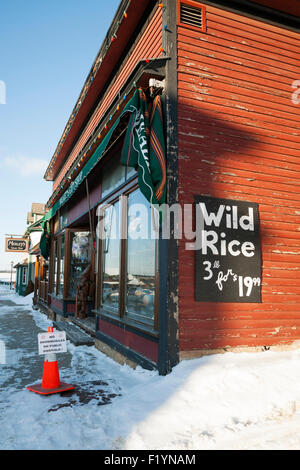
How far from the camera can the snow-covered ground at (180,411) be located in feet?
9.12

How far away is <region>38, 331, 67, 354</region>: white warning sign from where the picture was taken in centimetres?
423

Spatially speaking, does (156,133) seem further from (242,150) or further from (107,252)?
(107,252)

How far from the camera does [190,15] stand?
5.13 m

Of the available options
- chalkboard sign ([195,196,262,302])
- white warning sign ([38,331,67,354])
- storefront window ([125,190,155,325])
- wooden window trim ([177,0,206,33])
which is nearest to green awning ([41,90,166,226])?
chalkboard sign ([195,196,262,302])

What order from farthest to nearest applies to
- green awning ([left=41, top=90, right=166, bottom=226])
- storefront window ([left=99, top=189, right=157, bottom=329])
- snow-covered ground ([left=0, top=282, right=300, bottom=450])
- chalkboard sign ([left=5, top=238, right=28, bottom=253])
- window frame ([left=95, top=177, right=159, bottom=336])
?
chalkboard sign ([left=5, top=238, right=28, bottom=253]), storefront window ([left=99, top=189, right=157, bottom=329]), window frame ([left=95, top=177, right=159, bottom=336]), green awning ([left=41, top=90, right=166, bottom=226]), snow-covered ground ([left=0, top=282, right=300, bottom=450])

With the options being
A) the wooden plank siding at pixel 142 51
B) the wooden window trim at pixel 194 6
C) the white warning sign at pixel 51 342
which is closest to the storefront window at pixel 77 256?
the wooden plank siding at pixel 142 51

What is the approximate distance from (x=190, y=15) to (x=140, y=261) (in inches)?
145

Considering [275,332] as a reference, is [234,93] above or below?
above

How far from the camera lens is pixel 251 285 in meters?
4.87

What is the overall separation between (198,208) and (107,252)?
10.1ft

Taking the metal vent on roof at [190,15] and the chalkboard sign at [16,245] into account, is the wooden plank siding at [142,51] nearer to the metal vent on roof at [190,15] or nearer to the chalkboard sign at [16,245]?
the metal vent on roof at [190,15]

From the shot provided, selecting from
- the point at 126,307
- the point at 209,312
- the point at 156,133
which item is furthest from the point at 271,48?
the point at 126,307

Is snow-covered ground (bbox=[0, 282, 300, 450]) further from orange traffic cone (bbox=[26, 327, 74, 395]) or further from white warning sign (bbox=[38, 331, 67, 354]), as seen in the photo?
white warning sign (bbox=[38, 331, 67, 354])

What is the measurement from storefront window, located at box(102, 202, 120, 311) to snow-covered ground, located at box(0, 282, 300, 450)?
86.2 inches
